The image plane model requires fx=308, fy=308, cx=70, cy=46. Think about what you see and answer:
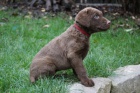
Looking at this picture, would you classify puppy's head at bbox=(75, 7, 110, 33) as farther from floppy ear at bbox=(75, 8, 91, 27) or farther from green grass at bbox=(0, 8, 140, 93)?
green grass at bbox=(0, 8, 140, 93)

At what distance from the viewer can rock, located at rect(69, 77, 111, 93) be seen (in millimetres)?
3947

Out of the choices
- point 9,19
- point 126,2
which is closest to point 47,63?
point 9,19

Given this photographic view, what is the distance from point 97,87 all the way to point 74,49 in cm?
60

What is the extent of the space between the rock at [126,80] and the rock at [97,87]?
18 centimetres

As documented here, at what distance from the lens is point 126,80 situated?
4.64 m

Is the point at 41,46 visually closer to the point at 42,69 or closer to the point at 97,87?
the point at 42,69

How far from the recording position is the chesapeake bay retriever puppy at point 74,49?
157 inches

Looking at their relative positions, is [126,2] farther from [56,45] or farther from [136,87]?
[56,45]

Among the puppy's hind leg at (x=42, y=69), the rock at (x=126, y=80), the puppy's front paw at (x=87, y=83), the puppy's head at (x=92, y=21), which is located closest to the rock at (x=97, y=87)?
the puppy's front paw at (x=87, y=83)

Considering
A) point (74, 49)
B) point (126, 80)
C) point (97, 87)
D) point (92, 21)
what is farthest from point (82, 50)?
point (126, 80)

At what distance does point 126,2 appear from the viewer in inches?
407

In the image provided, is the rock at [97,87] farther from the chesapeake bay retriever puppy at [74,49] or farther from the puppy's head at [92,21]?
the puppy's head at [92,21]

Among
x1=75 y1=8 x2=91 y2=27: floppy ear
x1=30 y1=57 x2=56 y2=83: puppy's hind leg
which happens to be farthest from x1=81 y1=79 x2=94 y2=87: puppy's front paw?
x1=75 y1=8 x2=91 y2=27: floppy ear

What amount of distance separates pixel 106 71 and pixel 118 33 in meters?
2.97
